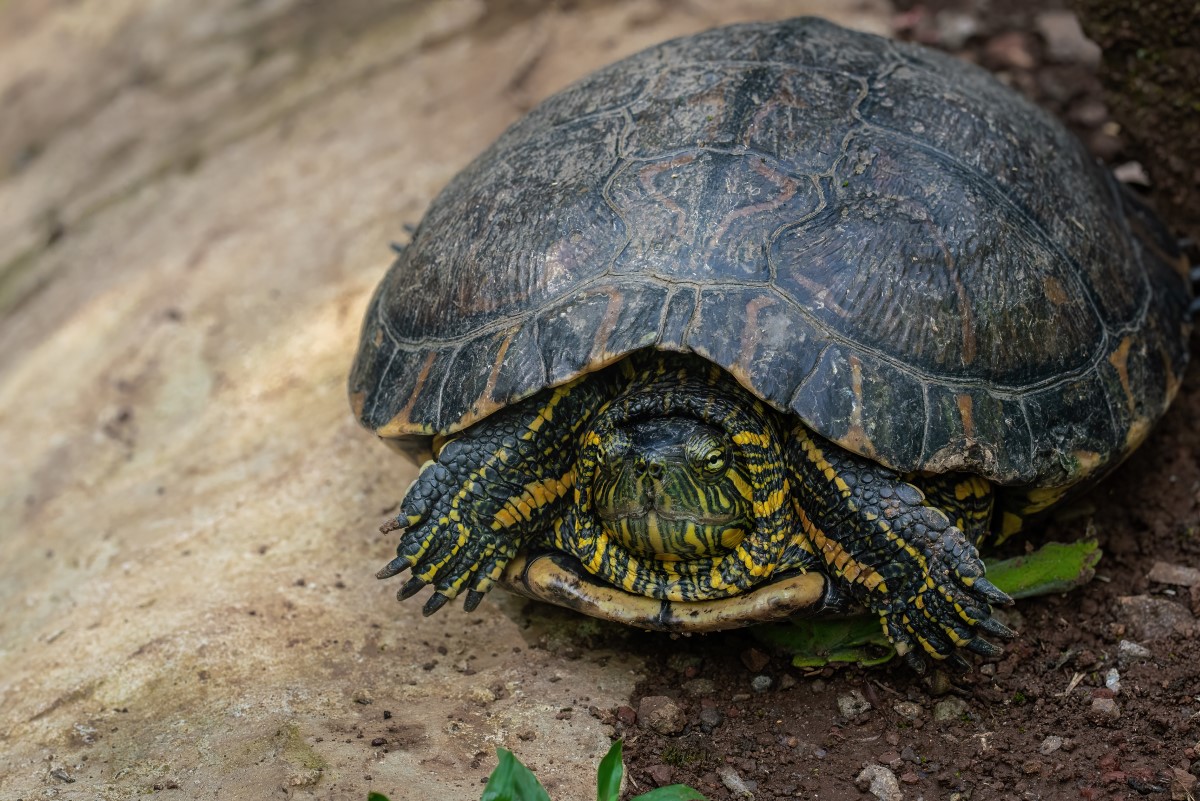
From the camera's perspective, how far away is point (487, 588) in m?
4.02

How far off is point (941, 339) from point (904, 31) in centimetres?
442

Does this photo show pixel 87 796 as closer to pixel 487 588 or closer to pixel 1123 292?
pixel 487 588

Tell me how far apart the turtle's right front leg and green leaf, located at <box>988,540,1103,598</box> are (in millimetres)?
1664

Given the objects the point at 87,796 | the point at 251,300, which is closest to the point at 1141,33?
the point at 251,300

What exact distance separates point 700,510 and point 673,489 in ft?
0.48

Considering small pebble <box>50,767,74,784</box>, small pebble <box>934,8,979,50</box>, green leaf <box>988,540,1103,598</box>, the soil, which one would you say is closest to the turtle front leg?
the soil

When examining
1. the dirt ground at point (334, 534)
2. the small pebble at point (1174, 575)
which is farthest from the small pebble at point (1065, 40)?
the small pebble at point (1174, 575)

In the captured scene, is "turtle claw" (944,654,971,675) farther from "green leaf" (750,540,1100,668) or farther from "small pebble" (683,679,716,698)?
"small pebble" (683,679,716,698)

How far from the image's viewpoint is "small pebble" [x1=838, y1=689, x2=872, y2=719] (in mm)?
3760

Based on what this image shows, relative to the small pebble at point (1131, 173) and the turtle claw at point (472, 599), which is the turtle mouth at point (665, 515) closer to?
the turtle claw at point (472, 599)

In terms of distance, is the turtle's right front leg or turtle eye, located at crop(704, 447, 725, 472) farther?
the turtle's right front leg

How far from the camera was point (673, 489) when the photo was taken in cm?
361

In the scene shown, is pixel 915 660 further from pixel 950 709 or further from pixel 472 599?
pixel 472 599

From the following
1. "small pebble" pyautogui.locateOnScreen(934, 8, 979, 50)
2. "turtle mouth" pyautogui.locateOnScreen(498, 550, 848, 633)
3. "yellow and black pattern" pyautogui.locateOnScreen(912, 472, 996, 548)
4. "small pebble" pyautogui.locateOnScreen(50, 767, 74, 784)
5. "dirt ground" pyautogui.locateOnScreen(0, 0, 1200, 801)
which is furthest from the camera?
"small pebble" pyautogui.locateOnScreen(934, 8, 979, 50)
